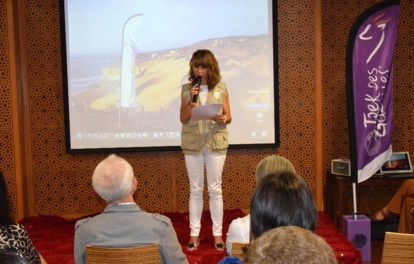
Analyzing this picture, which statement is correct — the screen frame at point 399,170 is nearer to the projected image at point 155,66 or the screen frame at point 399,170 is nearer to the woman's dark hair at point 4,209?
the projected image at point 155,66

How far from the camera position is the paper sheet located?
389cm

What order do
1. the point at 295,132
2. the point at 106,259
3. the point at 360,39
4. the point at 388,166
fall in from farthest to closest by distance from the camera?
the point at 295,132 < the point at 388,166 < the point at 360,39 < the point at 106,259

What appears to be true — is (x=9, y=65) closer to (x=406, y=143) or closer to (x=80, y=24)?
(x=80, y=24)

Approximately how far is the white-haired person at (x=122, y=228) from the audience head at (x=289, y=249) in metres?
1.27

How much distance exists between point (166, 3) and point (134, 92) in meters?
0.96

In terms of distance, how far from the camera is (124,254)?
2258 millimetres

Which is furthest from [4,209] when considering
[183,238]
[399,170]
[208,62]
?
[399,170]

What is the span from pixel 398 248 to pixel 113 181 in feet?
4.48

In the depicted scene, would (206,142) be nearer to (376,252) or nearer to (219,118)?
(219,118)

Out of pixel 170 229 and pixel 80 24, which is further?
pixel 80 24

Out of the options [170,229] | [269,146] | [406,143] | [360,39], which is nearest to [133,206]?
[170,229]

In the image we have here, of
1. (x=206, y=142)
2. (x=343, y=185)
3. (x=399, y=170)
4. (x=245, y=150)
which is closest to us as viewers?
(x=206, y=142)

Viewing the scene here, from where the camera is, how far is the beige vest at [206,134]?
13.7ft

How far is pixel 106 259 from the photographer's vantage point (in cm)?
229
